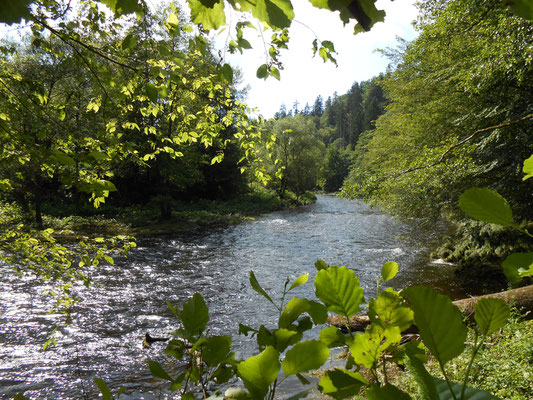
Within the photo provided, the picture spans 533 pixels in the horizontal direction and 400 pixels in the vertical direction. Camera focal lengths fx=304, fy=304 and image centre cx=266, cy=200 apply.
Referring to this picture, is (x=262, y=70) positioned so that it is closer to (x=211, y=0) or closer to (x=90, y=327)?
(x=211, y=0)

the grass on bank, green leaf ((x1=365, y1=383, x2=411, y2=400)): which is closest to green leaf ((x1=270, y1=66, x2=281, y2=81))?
green leaf ((x1=365, y1=383, x2=411, y2=400))

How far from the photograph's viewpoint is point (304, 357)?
1.59 ft

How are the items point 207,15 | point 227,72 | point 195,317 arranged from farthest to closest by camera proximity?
point 227,72 → point 207,15 → point 195,317

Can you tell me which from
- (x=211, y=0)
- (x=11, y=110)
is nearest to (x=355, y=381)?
(x=211, y=0)

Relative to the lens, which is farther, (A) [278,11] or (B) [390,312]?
(A) [278,11]

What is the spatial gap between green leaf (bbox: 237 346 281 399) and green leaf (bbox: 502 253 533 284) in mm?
390

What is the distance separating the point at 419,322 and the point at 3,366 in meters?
7.40

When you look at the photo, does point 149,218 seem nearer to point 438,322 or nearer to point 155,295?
point 155,295

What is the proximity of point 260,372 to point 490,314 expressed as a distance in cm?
34

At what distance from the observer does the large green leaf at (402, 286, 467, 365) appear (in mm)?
360

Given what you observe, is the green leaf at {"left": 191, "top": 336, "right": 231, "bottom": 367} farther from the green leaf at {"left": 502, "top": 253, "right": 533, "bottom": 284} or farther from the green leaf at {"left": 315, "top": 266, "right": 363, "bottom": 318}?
the green leaf at {"left": 502, "top": 253, "right": 533, "bottom": 284}

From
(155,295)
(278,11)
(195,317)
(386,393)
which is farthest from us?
(155,295)

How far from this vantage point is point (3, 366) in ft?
17.4

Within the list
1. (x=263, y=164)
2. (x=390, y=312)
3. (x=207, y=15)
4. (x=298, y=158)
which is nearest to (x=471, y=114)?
(x=263, y=164)
